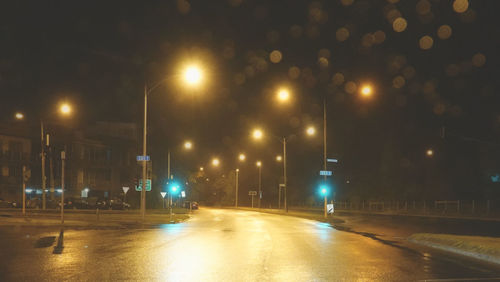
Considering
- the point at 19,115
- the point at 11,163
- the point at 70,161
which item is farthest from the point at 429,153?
the point at 19,115

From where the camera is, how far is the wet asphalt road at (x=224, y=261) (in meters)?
11.7

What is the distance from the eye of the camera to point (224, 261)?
14109mm

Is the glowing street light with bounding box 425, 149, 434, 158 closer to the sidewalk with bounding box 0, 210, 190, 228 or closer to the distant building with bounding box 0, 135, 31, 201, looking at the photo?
the sidewalk with bounding box 0, 210, 190, 228

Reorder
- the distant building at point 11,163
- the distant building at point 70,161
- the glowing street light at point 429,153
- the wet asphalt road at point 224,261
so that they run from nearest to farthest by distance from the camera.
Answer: the wet asphalt road at point 224,261, the distant building at point 11,163, the distant building at point 70,161, the glowing street light at point 429,153

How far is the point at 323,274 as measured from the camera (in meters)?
12.0

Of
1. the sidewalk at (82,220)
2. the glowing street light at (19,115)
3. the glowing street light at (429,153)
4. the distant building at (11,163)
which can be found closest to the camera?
the sidewalk at (82,220)

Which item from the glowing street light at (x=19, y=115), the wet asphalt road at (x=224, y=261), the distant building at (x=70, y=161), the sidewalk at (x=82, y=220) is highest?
the glowing street light at (x=19, y=115)

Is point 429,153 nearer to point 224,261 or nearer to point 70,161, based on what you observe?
point 70,161

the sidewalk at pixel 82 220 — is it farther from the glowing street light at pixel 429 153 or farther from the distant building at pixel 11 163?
the glowing street light at pixel 429 153

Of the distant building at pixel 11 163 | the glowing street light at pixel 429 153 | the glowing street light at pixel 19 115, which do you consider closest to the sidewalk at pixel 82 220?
the distant building at pixel 11 163

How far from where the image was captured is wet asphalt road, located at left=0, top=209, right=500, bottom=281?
11719 millimetres

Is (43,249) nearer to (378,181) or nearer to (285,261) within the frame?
(285,261)

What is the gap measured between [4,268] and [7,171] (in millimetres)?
58620

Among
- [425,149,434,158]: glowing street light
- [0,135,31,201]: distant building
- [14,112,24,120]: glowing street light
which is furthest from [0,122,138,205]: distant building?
[425,149,434,158]: glowing street light
